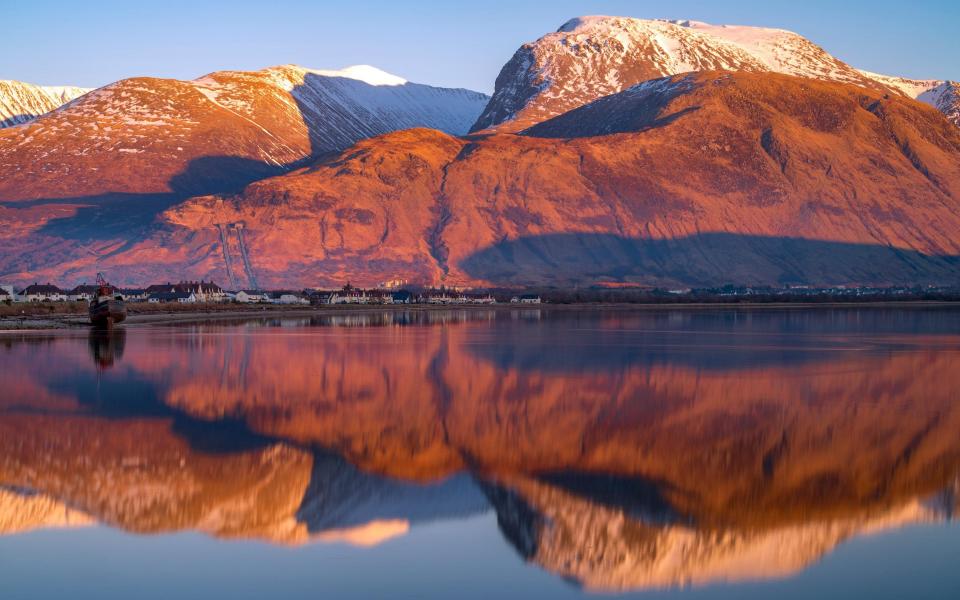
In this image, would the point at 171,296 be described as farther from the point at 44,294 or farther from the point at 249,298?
the point at 44,294

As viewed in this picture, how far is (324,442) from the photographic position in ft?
78.6

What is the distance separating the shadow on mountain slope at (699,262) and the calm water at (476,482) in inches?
4580

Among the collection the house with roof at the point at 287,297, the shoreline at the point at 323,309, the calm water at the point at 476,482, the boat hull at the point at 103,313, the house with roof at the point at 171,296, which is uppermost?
the calm water at the point at 476,482

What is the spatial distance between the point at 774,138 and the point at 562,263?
151 ft

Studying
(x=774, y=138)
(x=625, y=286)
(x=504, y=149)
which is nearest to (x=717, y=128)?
(x=774, y=138)

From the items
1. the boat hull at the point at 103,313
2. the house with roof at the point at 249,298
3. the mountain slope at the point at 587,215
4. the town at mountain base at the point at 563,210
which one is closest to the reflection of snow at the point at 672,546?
the boat hull at the point at 103,313

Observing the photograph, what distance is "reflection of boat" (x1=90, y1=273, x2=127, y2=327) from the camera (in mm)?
68250

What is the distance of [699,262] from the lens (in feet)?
530

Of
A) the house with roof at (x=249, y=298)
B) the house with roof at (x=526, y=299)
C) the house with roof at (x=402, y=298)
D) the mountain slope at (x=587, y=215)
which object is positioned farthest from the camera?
the mountain slope at (x=587, y=215)

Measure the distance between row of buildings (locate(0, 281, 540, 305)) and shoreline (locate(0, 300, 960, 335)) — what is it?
6.35 metres

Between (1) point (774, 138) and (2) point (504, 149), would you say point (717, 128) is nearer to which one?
(1) point (774, 138)

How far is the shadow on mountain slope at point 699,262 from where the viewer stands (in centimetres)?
15700

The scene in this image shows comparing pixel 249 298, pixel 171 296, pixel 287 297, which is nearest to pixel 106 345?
pixel 249 298

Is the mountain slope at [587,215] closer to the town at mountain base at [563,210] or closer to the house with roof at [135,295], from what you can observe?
the town at mountain base at [563,210]
